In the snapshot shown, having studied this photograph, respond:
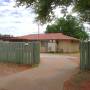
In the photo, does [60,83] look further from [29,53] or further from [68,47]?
[68,47]

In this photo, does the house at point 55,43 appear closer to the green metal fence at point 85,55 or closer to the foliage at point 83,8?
the green metal fence at point 85,55

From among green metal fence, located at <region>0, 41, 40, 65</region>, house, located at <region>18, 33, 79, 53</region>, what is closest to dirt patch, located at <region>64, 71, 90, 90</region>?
green metal fence, located at <region>0, 41, 40, 65</region>

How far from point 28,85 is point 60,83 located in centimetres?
155

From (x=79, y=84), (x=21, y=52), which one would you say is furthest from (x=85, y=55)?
(x=21, y=52)

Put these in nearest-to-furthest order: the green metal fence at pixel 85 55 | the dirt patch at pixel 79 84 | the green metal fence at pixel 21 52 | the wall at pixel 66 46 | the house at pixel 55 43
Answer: the dirt patch at pixel 79 84
the green metal fence at pixel 85 55
the green metal fence at pixel 21 52
the house at pixel 55 43
the wall at pixel 66 46

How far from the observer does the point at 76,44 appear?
206ft

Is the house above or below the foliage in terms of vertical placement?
below

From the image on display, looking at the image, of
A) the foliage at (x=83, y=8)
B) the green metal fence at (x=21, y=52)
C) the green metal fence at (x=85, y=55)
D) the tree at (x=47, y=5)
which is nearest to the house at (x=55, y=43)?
the green metal fence at (x=21, y=52)

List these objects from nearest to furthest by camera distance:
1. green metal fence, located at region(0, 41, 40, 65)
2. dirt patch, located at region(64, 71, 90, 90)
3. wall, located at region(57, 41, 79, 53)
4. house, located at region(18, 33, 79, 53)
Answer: dirt patch, located at region(64, 71, 90, 90)
green metal fence, located at region(0, 41, 40, 65)
house, located at region(18, 33, 79, 53)
wall, located at region(57, 41, 79, 53)

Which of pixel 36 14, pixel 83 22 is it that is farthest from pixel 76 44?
pixel 36 14

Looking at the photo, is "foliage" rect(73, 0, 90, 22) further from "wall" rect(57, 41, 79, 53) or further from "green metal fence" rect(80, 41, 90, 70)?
"wall" rect(57, 41, 79, 53)

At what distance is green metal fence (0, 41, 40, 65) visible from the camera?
80.9ft

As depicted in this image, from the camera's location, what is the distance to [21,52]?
2517 centimetres

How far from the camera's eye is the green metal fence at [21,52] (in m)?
24.7
